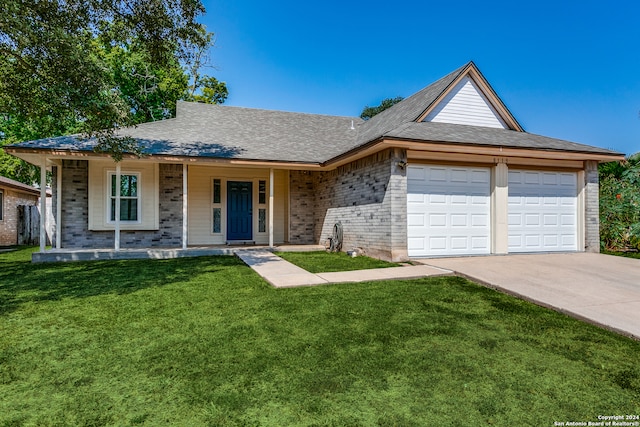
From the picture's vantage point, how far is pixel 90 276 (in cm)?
684

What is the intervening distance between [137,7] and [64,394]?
9.64 meters

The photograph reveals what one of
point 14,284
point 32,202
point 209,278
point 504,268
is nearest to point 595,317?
point 504,268

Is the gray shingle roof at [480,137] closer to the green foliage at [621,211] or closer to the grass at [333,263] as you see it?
the green foliage at [621,211]

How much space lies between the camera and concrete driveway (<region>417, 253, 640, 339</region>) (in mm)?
4211

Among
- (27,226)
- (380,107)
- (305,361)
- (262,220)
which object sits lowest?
(305,361)

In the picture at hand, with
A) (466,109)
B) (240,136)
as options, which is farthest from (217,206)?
(466,109)

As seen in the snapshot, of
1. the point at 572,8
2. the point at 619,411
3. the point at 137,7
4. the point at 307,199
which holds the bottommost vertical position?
the point at 619,411

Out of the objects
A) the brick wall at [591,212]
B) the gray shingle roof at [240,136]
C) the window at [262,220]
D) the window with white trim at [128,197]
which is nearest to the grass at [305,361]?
the window with white trim at [128,197]

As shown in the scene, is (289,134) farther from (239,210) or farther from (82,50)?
(82,50)

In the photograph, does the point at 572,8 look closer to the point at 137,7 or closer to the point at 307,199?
the point at 307,199

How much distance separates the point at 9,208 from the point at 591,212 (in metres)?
22.4

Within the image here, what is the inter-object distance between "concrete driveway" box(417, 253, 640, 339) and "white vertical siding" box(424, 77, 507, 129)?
14.5ft

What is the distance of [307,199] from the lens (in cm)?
1300

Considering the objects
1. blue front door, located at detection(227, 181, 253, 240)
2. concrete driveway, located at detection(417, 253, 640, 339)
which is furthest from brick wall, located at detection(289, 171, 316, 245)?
concrete driveway, located at detection(417, 253, 640, 339)
